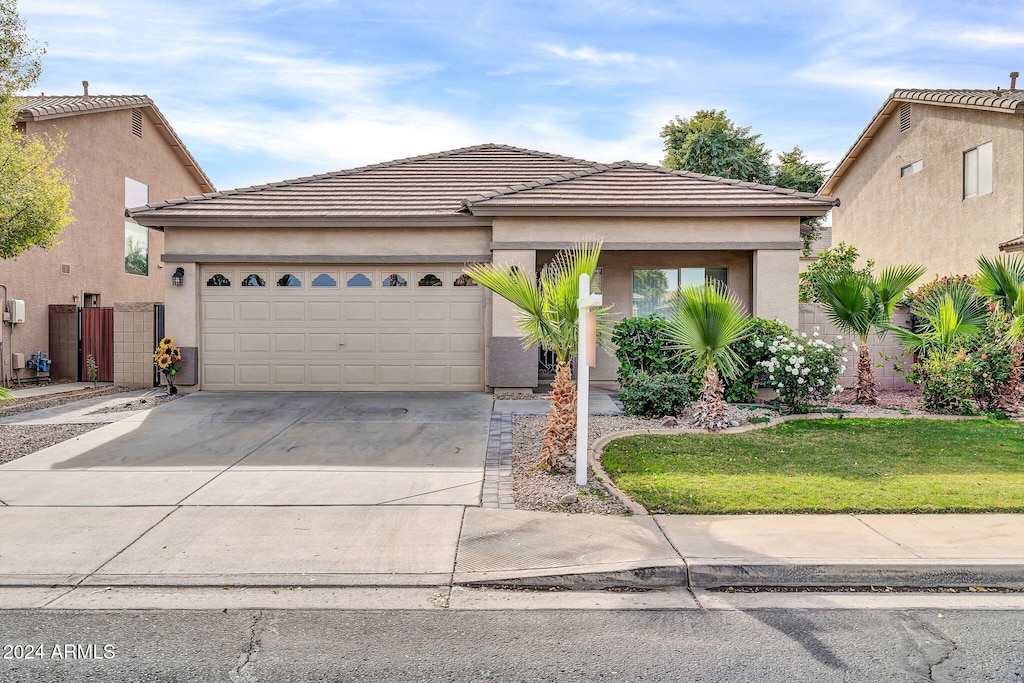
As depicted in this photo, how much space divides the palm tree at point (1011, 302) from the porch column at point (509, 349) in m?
7.62

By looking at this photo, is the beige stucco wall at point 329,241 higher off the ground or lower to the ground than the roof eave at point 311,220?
lower

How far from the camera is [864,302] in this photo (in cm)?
1113

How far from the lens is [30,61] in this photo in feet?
35.1

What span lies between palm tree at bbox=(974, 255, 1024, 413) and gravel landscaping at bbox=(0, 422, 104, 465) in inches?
543

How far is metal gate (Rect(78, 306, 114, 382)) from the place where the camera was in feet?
51.9

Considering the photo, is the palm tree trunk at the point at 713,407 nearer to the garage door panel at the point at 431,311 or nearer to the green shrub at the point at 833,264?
the garage door panel at the point at 431,311

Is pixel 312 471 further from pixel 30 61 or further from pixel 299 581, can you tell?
pixel 30 61

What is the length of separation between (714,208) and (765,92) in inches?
325

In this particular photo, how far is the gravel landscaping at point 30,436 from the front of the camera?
328 inches

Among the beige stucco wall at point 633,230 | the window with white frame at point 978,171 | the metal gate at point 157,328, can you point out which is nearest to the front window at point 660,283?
the beige stucco wall at point 633,230

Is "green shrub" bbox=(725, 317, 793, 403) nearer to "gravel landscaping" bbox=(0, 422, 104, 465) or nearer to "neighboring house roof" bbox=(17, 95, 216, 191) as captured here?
"gravel landscaping" bbox=(0, 422, 104, 465)

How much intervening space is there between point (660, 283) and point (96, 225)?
1474cm

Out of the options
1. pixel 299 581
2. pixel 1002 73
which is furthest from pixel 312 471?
pixel 1002 73

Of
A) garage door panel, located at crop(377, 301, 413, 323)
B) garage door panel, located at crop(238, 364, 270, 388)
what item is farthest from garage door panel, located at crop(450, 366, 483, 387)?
garage door panel, located at crop(238, 364, 270, 388)
